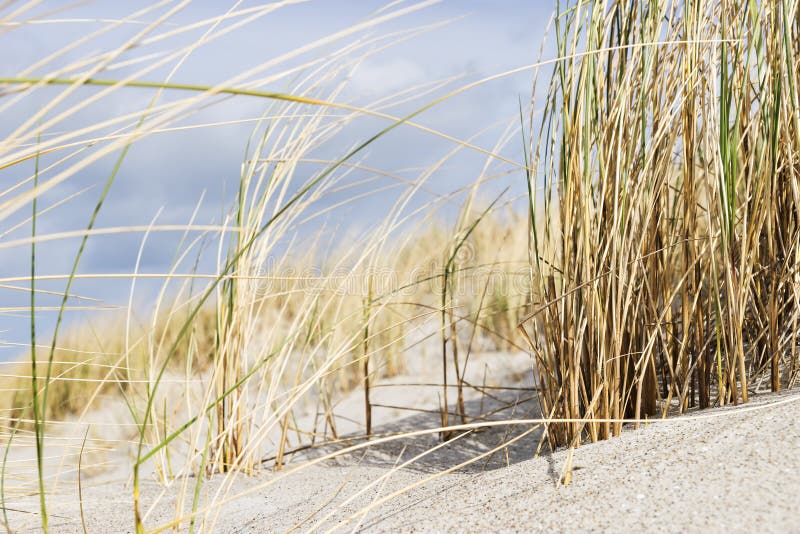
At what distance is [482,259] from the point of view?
202 inches

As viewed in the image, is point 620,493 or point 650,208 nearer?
point 620,493

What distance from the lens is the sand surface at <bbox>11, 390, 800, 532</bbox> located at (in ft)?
3.35

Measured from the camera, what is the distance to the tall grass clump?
1.41m

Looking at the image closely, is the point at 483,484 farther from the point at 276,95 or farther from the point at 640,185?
the point at 276,95

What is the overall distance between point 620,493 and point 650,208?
593 mm

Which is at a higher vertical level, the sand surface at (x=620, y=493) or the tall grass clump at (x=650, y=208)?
the tall grass clump at (x=650, y=208)

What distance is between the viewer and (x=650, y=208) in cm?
142

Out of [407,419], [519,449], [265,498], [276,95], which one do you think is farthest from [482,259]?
[276,95]

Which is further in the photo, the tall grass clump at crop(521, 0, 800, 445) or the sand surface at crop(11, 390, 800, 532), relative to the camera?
the tall grass clump at crop(521, 0, 800, 445)

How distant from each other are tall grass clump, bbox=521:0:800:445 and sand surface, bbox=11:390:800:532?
0.42 ft

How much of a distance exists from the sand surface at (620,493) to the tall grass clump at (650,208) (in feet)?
0.42

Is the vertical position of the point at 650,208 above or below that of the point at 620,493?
above

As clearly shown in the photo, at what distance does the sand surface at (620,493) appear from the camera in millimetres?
1021

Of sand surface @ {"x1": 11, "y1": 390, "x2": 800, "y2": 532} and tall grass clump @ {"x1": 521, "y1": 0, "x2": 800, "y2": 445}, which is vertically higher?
tall grass clump @ {"x1": 521, "y1": 0, "x2": 800, "y2": 445}
